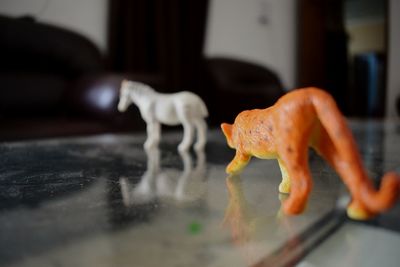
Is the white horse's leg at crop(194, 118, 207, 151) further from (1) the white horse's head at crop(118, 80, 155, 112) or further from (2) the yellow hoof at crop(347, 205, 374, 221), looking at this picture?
(2) the yellow hoof at crop(347, 205, 374, 221)

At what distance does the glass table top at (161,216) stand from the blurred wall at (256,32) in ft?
8.27

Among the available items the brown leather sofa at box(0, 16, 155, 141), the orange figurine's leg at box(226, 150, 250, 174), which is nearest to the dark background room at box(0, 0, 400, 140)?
the brown leather sofa at box(0, 16, 155, 141)

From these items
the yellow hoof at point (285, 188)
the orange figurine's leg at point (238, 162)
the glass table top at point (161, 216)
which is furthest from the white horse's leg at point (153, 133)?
the yellow hoof at point (285, 188)

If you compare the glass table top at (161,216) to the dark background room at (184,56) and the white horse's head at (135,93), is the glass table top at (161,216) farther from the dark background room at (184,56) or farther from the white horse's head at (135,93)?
the dark background room at (184,56)

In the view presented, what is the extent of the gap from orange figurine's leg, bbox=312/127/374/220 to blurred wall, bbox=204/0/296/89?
272 centimetres

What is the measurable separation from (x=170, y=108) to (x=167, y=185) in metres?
0.38

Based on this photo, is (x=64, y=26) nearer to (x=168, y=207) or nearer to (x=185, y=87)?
(x=185, y=87)

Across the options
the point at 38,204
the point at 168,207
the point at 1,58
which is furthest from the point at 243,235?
the point at 1,58

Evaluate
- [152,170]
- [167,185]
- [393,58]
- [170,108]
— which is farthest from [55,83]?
[393,58]

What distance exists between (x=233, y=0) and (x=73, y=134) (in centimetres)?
247

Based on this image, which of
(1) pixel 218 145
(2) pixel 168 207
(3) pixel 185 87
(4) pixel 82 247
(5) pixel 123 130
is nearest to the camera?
(4) pixel 82 247

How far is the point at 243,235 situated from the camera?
363 millimetres

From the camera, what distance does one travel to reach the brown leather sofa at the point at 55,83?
4.71 feet

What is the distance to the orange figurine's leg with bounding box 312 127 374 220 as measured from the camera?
1.12ft
